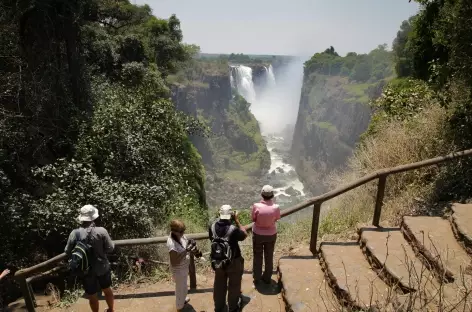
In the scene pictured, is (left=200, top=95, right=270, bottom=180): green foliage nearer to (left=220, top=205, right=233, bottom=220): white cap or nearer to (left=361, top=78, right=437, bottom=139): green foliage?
(left=361, top=78, right=437, bottom=139): green foliage

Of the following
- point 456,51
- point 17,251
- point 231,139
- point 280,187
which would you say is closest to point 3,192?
point 17,251

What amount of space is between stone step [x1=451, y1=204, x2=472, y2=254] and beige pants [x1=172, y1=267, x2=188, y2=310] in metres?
3.31

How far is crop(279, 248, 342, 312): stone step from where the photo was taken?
3764 millimetres

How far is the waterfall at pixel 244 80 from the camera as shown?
86.5 meters

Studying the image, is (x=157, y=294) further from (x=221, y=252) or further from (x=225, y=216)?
(x=225, y=216)

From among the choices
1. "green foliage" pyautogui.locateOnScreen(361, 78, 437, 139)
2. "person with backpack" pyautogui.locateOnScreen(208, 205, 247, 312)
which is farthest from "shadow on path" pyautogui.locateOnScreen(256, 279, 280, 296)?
"green foliage" pyautogui.locateOnScreen(361, 78, 437, 139)

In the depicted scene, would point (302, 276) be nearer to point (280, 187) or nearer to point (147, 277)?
point (147, 277)

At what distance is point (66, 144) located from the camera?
952 cm

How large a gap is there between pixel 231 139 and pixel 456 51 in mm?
70220

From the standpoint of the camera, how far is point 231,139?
75.6 metres

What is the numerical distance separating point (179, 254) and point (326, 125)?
58560mm

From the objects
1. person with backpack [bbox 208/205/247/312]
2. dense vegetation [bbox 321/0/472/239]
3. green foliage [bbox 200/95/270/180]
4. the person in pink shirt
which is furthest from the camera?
green foliage [bbox 200/95/270/180]

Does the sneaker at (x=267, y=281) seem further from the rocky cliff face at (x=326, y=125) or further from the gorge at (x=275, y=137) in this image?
the rocky cliff face at (x=326, y=125)

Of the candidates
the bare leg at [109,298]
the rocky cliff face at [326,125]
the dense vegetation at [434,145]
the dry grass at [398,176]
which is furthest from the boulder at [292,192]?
the bare leg at [109,298]
